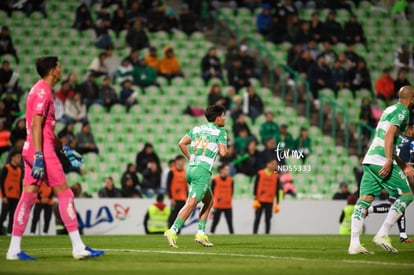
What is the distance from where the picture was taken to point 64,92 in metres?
29.5

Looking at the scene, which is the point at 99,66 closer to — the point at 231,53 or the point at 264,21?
the point at 231,53

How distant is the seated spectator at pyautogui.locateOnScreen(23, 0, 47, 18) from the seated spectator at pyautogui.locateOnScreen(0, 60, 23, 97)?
3.57 meters

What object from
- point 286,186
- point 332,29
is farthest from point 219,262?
point 332,29

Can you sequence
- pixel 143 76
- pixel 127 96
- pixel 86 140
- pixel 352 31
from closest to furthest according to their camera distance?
pixel 86 140 < pixel 127 96 < pixel 143 76 < pixel 352 31

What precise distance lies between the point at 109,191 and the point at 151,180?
1.36 m

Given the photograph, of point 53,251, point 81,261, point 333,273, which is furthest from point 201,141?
point 333,273

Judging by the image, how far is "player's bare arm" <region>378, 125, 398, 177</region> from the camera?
547 inches

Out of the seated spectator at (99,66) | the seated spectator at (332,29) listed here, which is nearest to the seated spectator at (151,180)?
the seated spectator at (99,66)

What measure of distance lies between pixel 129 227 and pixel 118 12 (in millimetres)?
9318

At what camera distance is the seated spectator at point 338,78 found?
107 feet

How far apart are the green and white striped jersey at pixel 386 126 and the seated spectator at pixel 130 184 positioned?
1359 centimetres

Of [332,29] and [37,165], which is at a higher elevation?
[332,29]

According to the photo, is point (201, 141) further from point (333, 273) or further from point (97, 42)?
point (97, 42)

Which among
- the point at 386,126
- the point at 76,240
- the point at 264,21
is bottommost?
the point at 76,240
